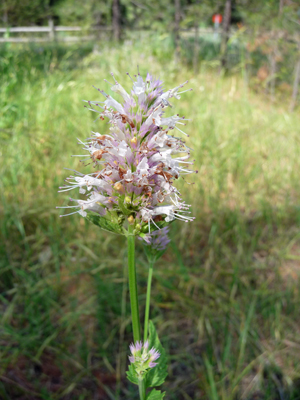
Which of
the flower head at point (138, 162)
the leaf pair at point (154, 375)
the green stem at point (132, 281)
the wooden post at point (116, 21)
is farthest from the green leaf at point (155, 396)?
the wooden post at point (116, 21)

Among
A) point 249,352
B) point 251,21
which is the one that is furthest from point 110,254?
point 251,21

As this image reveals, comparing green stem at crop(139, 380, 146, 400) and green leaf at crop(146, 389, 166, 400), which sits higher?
green stem at crop(139, 380, 146, 400)

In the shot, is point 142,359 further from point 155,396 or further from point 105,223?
point 105,223

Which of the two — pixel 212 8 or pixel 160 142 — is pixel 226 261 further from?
pixel 212 8

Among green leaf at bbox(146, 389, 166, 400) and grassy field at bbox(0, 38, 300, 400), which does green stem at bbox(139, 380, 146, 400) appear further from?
grassy field at bbox(0, 38, 300, 400)

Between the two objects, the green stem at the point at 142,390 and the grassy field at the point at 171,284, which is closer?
the green stem at the point at 142,390

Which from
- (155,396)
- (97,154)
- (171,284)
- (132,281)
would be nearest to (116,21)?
(171,284)

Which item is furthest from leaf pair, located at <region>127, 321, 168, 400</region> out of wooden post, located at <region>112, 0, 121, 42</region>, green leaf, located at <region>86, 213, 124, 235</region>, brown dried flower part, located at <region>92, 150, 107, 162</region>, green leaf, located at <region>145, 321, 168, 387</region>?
wooden post, located at <region>112, 0, 121, 42</region>

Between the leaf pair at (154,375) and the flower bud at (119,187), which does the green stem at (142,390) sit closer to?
the leaf pair at (154,375)
